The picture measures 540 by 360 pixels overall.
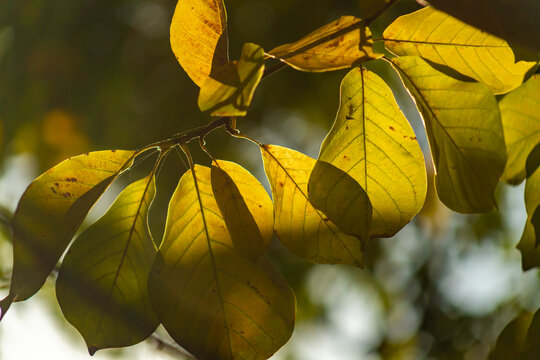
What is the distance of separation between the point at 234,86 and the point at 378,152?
20cm

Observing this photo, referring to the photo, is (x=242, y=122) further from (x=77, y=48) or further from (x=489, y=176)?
(x=489, y=176)

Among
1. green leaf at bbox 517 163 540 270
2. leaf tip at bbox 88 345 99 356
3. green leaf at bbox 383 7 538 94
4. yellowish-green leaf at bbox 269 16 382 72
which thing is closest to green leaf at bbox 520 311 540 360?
green leaf at bbox 517 163 540 270

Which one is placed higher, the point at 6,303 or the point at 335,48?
the point at 335,48

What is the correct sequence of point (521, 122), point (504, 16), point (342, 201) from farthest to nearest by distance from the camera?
point (521, 122) → point (342, 201) → point (504, 16)

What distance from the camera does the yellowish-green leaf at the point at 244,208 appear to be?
564mm

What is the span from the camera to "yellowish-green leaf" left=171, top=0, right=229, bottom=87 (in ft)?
1.82

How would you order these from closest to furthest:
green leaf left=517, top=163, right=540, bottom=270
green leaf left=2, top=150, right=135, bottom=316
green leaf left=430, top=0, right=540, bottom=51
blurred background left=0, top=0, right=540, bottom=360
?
green leaf left=430, top=0, right=540, bottom=51
green leaf left=2, top=150, right=135, bottom=316
green leaf left=517, top=163, right=540, bottom=270
blurred background left=0, top=0, right=540, bottom=360

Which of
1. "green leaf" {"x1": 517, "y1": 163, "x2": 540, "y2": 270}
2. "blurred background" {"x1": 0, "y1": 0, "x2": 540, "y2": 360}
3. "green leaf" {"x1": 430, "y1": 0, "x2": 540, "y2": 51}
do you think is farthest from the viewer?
"blurred background" {"x1": 0, "y1": 0, "x2": 540, "y2": 360}

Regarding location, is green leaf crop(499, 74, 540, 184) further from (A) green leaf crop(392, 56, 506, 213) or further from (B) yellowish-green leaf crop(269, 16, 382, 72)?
(B) yellowish-green leaf crop(269, 16, 382, 72)

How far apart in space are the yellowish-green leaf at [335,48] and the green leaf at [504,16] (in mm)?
71

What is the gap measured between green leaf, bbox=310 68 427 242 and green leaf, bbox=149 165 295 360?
121mm

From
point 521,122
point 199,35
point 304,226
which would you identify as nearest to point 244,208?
point 304,226

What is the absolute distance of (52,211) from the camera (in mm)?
563

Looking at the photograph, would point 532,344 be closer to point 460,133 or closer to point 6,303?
point 460,133
